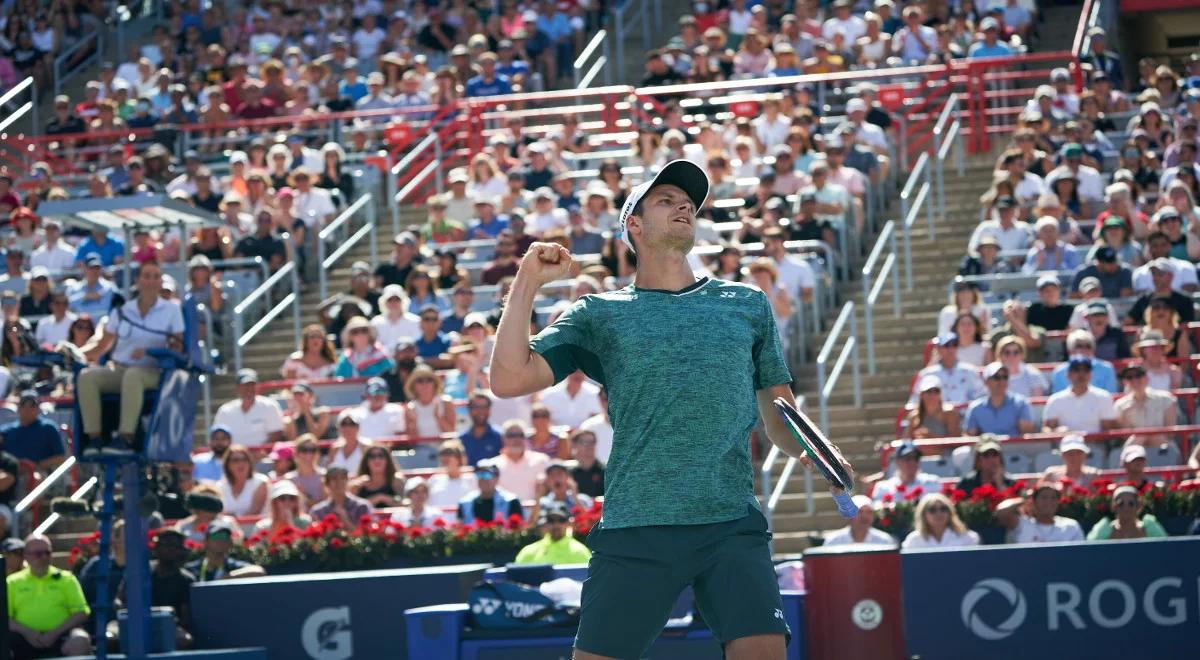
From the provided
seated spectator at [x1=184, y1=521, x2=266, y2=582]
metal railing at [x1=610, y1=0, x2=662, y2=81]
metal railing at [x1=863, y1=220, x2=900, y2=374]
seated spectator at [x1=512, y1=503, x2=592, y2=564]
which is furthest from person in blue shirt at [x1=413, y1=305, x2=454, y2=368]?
metal railing at [x1=610, y1=0, x2=662, y2=81]

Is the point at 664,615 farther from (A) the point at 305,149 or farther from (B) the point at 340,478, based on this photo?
(A) the point at 305,149

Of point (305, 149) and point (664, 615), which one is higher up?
point (305, 149)

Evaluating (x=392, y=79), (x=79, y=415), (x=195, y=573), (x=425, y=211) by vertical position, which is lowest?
(x=195, y=573)

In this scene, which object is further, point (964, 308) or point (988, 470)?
point (964, 308)

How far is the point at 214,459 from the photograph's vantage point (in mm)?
15914

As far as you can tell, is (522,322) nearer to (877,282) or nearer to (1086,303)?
(1086,303)

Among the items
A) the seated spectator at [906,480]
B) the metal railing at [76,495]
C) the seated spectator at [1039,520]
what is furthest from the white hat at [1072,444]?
the metal railing at [76,495]

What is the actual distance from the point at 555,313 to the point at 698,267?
4.48 feet

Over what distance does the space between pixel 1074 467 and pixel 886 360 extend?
3704mm

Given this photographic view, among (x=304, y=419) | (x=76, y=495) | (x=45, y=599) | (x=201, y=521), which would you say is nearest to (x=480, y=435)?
(x=304, y=419)

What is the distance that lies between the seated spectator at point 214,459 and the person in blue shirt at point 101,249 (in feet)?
13.7

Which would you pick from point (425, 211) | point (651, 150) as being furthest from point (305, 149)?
point (651, 150)

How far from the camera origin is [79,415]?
37.6ft

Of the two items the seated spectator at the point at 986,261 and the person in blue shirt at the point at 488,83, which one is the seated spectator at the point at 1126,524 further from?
the person in blue shirt at the point at 488,83
